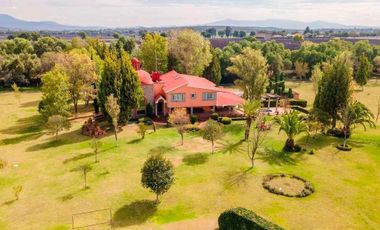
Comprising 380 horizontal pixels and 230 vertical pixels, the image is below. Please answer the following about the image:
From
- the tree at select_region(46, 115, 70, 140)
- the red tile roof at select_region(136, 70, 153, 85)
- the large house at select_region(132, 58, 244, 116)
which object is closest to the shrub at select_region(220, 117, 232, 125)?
the large house at select_region(132, 58, 244, 116)

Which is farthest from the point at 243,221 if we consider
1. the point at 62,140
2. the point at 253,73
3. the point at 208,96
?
the point at 208,96

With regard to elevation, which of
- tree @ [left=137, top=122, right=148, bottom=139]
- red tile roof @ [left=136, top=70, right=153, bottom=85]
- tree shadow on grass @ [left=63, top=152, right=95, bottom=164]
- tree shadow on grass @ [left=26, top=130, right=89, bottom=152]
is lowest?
tree shadow on grass @ [left=26, top=130, right=89, bottom=152]

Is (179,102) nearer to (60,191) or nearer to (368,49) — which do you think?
(60,191)

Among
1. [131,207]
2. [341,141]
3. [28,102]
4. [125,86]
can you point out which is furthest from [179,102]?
[28,102]

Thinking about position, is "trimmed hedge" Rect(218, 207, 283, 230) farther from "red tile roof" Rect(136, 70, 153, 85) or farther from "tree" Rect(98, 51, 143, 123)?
"red tile roof" Rect(136, 70, 153, 85)

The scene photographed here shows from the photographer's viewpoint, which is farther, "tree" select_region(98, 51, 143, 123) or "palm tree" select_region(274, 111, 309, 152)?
"tree" select_region(98, 51, 143, 123)

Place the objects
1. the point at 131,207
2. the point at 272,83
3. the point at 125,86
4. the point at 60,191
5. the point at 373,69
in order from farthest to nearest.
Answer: the point at 373,69 < the point at 272,83 < the point at 125,86 < the point at 60,191 < the point at 131,207
